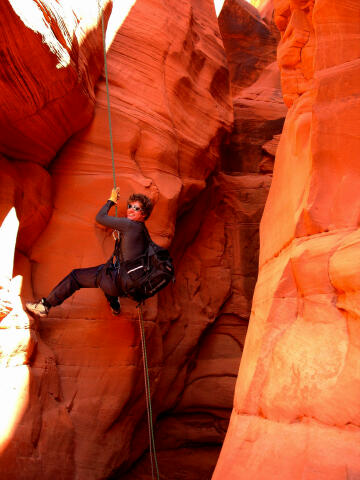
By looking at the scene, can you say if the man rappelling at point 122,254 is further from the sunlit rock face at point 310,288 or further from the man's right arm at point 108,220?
the sunlit rock face at point 310,288

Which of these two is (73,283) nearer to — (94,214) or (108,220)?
(108,220)

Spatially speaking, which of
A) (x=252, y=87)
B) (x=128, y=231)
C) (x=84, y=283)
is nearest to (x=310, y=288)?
(x=128, y=231)

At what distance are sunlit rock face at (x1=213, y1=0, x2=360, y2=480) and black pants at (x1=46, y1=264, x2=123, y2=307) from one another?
152 cm

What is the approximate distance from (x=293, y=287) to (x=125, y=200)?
286cm

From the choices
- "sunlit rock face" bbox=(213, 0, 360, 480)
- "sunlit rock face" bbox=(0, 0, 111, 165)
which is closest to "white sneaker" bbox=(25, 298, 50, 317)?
"sunlit rock face" bbox=(0, 0, 111, 165)

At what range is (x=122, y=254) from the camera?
5332mm

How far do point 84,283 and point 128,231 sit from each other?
32.4 inches

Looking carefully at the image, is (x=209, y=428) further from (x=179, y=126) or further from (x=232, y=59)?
(x=232, y=59)

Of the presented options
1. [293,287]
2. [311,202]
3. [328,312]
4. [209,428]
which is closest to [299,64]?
[311,202]

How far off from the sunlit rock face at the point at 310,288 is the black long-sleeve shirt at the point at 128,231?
1.26 meters

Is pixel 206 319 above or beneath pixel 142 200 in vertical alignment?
beneath

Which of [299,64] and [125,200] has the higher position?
[299,64]

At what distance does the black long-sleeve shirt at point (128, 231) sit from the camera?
203 inches

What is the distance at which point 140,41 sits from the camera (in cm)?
731
